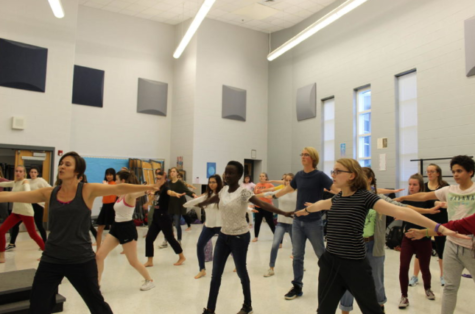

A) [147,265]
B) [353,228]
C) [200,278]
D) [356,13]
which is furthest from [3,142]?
[356,13]

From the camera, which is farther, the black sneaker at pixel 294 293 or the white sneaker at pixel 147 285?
the white sneaker at pixel 147 285

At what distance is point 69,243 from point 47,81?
8.18 m

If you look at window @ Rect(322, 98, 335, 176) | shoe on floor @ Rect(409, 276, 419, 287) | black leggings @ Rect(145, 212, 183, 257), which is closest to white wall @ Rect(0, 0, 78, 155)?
black leggings @ Rect(145, 212, 183, 257)

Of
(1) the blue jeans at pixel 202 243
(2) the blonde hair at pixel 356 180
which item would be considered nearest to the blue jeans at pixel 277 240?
(1) the blue jeans at pixel 202 243

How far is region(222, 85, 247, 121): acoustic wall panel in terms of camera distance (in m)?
11.8

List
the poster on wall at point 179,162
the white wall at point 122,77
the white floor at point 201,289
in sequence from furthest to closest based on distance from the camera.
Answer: the poster on wall at point 179,162, the white wall at point 122,77, the white floor at point 201,289

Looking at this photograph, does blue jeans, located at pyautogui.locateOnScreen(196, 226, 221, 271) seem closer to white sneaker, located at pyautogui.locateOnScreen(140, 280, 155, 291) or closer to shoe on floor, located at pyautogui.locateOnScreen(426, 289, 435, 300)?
white sneaker, located at pyautogui.locateOnScreen(140, 280, 155, 291)

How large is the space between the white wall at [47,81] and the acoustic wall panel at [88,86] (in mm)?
881

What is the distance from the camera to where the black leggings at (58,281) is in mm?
2193

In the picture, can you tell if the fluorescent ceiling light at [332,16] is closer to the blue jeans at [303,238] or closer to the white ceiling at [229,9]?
the white ceiling at [229,9]

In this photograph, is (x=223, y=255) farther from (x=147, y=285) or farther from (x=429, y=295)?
(x=429, y=295)

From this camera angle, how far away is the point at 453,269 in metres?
2.73

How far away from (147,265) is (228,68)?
8.23 metres

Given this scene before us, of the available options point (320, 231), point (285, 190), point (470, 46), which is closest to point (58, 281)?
point (285, 190)
